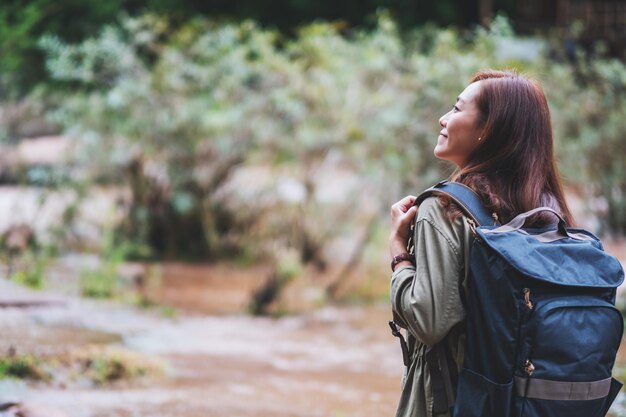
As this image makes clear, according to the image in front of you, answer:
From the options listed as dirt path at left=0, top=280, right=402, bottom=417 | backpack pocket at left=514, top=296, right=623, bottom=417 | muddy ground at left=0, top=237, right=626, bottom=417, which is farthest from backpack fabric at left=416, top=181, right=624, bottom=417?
dirt path at left=0, top=280, right=402, bottom=417

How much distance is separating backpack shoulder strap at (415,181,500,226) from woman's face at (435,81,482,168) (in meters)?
0.16

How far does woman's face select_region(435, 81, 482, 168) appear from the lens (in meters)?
2.30

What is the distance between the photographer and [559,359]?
79.4 inches

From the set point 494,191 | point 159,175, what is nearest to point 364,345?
point 159,175

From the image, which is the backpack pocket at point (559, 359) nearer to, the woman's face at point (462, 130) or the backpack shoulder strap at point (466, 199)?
the backpack shoulder strap at point (466, 199)

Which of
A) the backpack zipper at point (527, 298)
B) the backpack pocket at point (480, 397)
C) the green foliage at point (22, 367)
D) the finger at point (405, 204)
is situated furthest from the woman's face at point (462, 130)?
the green foliage at point (22, 367)

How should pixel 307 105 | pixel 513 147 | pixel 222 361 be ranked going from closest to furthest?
pixel 513 147
pixel 222 361
pixel 307 105

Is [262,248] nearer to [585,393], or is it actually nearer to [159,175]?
[159,175]

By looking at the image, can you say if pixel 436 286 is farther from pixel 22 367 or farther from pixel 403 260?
pixel 22 367

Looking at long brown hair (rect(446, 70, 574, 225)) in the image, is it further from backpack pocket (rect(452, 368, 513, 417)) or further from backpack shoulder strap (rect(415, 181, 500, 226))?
backpack pocket (rect(452, 368, 513, 417))

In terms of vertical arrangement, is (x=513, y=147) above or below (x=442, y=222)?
above

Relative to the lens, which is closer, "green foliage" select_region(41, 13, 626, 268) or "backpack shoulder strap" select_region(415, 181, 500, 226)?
"backpack shoulder strap" select_region(415, 181, 500, 226)

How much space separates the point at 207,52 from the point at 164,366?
503 cm

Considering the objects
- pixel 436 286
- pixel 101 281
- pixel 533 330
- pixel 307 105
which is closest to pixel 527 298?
Answer: pixel 533 330
